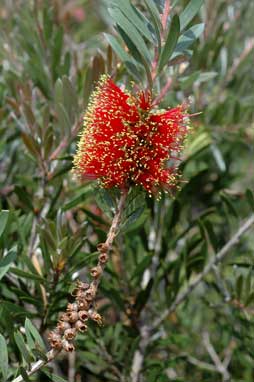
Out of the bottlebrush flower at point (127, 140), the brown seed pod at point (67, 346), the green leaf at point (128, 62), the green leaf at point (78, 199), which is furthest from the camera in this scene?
the green leaf at point (78, 199)

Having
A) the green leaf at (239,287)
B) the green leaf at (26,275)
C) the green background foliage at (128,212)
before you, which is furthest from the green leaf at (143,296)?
the green leaf at (26,275)

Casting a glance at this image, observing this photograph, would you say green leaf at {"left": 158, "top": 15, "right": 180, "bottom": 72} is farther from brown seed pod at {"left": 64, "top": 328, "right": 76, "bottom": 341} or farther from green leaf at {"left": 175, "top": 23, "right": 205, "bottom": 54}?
brown seed pod at {"left": 64, "top": 328, "right": 76, "bottom": 341}

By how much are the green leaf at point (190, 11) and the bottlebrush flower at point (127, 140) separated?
0.52 ft

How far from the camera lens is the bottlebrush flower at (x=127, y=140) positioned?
0.90 metres

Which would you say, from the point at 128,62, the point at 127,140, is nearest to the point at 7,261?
the point at 127,140

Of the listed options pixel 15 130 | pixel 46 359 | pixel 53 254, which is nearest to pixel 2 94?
pixel 15 130

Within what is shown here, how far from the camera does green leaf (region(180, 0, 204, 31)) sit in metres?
0.95

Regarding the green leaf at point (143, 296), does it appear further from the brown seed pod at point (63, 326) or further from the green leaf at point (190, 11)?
the green leaf at point (190, 11)

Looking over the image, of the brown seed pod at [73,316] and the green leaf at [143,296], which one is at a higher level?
the brown seed pod at [73,316]

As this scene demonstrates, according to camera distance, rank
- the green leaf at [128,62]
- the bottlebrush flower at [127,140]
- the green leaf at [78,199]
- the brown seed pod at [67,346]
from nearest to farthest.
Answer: the brown seed pod at [67,346]
the bottlebrush flower at [127,140]
the green leaf at [128,62]
the green leaf at [78,199]

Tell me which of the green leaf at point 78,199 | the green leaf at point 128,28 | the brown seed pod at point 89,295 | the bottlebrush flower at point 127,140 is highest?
the green leaf at point 128,28

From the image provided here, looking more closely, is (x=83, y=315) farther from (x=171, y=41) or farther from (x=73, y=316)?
(x=171, y=41)

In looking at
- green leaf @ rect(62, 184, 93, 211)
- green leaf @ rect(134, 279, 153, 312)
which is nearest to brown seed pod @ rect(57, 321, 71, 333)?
green leaf @ rect(62, 184, 93, 211)

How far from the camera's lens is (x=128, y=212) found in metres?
0.94
